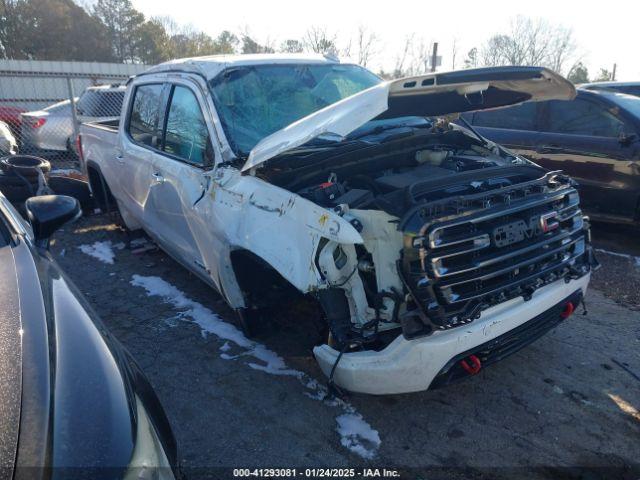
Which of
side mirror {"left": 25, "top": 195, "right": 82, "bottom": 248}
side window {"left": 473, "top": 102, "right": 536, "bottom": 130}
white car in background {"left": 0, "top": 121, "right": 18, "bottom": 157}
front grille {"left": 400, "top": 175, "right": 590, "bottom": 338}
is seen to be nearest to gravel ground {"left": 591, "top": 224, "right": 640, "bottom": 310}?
side window {"left": 473, "top": 102, "right": 536, "bottom": 130}

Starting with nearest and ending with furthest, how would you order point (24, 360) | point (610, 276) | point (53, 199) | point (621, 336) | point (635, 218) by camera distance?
point (24, 360) → point (53, 199) → point (621, 336) → point (610, 276) → point (635, 218)

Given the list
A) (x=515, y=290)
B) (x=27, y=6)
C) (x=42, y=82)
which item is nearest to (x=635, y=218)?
(x=515, y=290)

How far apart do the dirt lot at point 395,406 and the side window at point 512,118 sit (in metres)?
3.19

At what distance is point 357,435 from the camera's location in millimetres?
2779

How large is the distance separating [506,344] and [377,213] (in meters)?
1.02

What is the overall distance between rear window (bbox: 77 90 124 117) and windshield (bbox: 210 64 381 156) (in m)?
8.33

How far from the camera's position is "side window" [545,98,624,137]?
5.91 metres

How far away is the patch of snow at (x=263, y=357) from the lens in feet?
9.02

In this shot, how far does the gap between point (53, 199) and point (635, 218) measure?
19.1 ft

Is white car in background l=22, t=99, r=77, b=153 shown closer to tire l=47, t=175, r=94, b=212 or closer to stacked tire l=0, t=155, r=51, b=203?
tire l=47, t=175, r=94, b=212

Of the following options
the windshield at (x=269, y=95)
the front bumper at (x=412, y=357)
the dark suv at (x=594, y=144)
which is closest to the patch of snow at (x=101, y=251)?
the windshield at (x=269, y=95)

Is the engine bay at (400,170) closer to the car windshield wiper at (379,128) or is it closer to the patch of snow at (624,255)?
the car windshield wiper at (379,128)

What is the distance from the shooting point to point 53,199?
9.02ft

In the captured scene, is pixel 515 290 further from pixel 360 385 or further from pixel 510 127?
pixel 510 127
